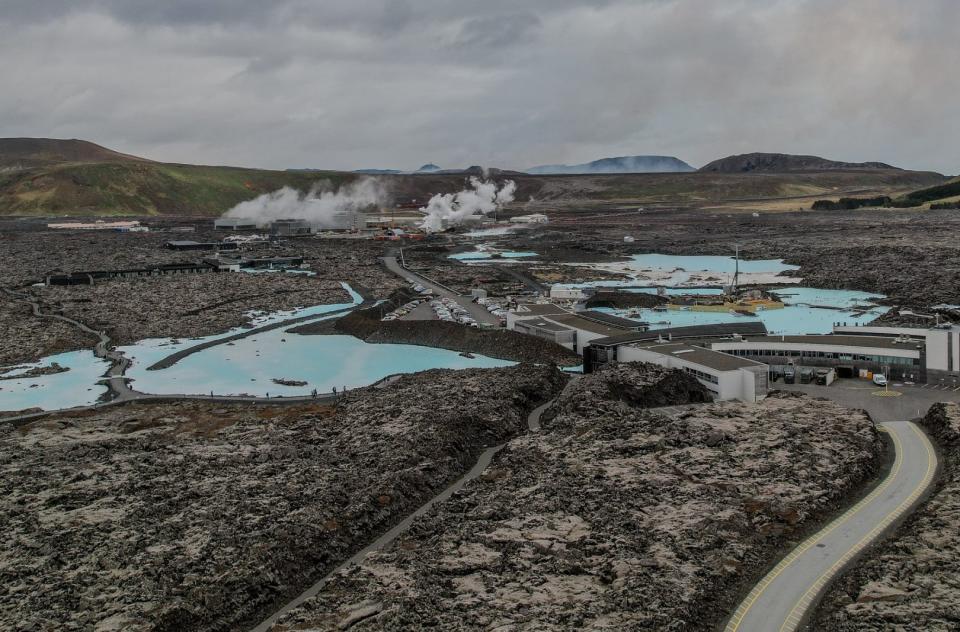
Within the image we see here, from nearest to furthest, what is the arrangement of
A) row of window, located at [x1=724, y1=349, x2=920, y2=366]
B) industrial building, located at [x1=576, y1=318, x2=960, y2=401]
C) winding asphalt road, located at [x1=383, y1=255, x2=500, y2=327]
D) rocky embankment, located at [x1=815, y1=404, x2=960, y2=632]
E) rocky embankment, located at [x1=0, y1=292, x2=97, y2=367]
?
rocky embankment, located at [x1=815, y1=404, x2=960, y2=632] < industrial building, located at [x1=576, y1=318, x2=960, y2=401] < row of window, located at [x1=724, y1=349, x2=920, y2=366] < rocky embankment, located at [x1=0, y1=292, x2=97, y2=367] < winding asphalt road, located at [x1=383, y1=255, x2=500, y2=327]

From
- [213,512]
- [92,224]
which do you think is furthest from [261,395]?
[92,224]

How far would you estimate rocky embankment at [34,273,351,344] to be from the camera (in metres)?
46.8

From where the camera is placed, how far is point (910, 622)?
13.7m

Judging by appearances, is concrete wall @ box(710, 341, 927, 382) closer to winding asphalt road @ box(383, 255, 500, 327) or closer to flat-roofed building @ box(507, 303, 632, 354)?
flat-roofed building @ box(507, 303, 632, 354)

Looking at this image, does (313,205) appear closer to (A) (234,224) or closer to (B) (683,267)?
(A) (234,224)

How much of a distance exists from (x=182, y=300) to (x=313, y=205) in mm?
72199

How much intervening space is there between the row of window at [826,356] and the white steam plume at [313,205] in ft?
300

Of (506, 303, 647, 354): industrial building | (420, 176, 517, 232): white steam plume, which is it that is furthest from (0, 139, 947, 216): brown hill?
(506, 303, 647, 354): industrial building

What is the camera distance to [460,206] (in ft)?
440

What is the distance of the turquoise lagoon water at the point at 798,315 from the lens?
42656 mm

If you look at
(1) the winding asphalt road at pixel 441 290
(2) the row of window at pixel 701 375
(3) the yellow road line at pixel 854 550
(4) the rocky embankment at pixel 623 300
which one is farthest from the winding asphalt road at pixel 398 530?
(4) the rocky embankment at pixel 623 300

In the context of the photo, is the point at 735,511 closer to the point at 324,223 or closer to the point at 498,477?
the point at 498,477

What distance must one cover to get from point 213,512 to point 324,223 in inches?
4021

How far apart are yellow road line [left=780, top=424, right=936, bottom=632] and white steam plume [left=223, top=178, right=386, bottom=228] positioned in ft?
340
